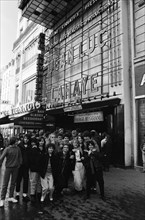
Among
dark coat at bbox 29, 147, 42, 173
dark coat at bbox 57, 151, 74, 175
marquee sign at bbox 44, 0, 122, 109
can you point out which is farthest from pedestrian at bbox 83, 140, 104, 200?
marquee sign at bbox 44, 0, 122, 109

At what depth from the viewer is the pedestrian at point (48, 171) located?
540 centimetres

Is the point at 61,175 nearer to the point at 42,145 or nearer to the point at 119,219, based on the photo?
the point at 42,145

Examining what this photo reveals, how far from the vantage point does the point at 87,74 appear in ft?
45.3

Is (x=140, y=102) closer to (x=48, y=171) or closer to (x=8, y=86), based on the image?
(x=48, y=171)

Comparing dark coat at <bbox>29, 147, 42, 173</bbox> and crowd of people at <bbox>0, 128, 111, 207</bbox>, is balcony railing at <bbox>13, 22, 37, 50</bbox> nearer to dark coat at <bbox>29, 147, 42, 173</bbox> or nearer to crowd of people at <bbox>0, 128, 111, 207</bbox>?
crowd of people at <bbox>0, 128, 111, 207</bbox>

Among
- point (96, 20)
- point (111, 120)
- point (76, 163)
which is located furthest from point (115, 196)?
point (96, 20)

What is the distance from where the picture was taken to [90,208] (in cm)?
477

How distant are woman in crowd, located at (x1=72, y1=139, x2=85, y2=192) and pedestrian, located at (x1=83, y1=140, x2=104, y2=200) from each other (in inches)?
11.9

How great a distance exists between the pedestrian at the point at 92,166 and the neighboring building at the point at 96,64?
484 centimetres

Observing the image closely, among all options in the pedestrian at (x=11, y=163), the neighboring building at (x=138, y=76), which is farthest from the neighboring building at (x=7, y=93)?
the pedestrian at (x=11, y=163)

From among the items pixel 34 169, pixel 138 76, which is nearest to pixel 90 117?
pixel 138 76

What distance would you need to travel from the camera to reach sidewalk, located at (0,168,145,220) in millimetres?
4289

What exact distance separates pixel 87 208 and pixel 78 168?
1528 millimetres

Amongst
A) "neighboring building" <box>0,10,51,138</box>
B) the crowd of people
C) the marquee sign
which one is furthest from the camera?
"neighboring building" <box>0,10,51,138</box>
